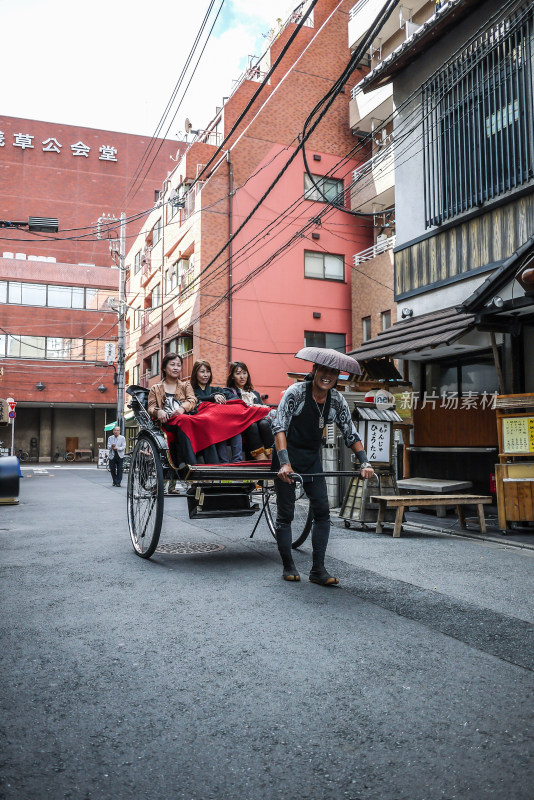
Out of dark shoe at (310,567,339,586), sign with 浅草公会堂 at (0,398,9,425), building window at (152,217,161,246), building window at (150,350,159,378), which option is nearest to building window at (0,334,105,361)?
Result: building window at (150,350,159,378)

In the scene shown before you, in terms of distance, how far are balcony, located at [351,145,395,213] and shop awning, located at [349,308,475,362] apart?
45.4 ft

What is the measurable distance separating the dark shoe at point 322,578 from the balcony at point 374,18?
70.8 ft

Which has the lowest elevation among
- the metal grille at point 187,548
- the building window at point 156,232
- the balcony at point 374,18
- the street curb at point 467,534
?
the street curb at point 467,534

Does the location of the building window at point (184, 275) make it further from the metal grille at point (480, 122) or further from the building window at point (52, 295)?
the metal grille at point (480, 122)

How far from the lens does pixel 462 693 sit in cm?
297

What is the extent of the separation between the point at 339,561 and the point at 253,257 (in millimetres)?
22466

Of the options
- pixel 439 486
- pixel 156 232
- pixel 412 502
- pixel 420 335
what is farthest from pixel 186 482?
pixel 156 232

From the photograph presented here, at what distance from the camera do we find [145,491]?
645cm

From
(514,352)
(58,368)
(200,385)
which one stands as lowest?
(200,385)

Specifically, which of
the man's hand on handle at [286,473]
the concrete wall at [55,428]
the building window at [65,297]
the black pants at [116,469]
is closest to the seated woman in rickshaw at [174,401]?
the man's hand on handle at [286,473]

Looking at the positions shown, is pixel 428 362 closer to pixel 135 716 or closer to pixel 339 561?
pixel 339 561

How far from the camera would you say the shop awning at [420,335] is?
9.55m

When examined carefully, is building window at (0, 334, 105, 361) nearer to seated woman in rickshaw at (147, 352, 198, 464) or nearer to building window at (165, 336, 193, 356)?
building window at (165, 336, 193, 356)

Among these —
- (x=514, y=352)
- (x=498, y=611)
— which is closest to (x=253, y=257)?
(x=514, y=352)
